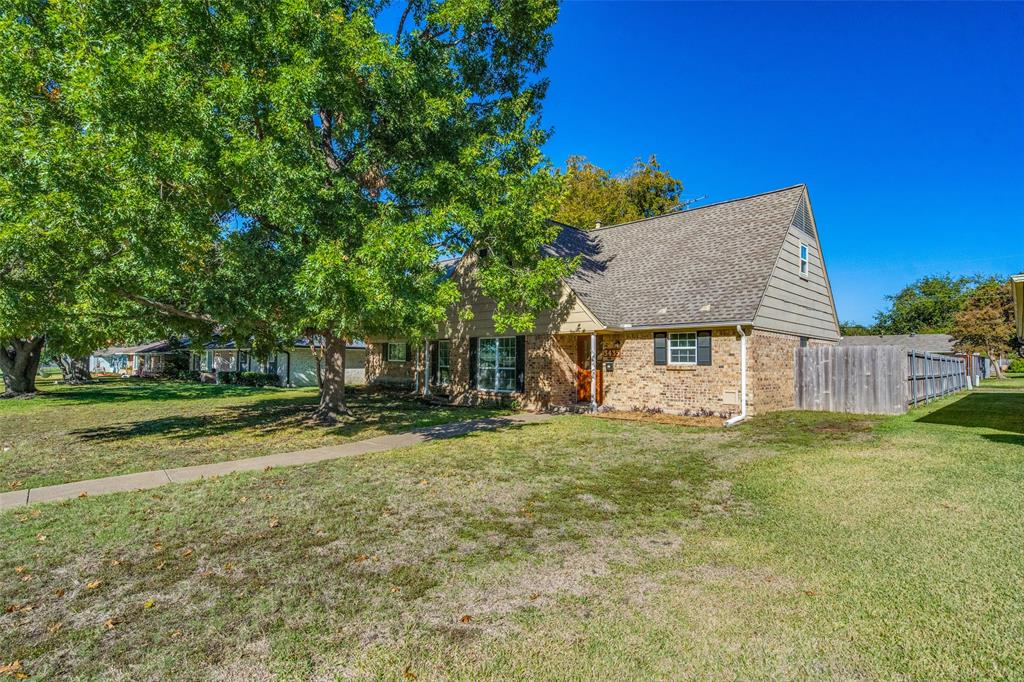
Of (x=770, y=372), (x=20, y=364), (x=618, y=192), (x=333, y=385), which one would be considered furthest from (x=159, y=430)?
(x=618, y=192)

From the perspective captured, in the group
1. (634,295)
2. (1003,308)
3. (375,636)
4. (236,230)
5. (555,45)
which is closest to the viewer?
(375,636)

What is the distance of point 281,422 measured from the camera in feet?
44.5

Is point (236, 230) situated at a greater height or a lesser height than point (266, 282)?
greater

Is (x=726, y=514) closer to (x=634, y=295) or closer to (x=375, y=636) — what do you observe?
(x=375, y=636)

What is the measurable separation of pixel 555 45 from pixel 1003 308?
4884 cm

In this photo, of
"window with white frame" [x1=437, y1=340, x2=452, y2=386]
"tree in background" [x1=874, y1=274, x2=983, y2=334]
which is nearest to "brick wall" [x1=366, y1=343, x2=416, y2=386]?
"window with white frame" [x1=437, y1=340, x2=452, y2=386]

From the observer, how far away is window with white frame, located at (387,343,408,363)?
23.5 meters

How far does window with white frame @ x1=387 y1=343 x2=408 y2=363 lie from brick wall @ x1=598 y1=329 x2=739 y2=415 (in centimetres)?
1053

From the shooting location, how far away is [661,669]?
288 cm

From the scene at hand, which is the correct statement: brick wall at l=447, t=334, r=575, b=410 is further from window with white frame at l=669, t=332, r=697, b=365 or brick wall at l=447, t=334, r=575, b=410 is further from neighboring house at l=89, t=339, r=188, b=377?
neighboring house at l=89, t=339, r=188, b=377

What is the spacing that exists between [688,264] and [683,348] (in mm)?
3449

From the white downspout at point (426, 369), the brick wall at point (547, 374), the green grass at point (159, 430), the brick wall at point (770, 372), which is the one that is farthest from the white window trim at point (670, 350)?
the white downspout at point (426, 369)

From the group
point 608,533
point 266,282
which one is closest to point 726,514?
point 608,533

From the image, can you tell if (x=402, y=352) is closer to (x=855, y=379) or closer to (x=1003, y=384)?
(x=855, y=379)
